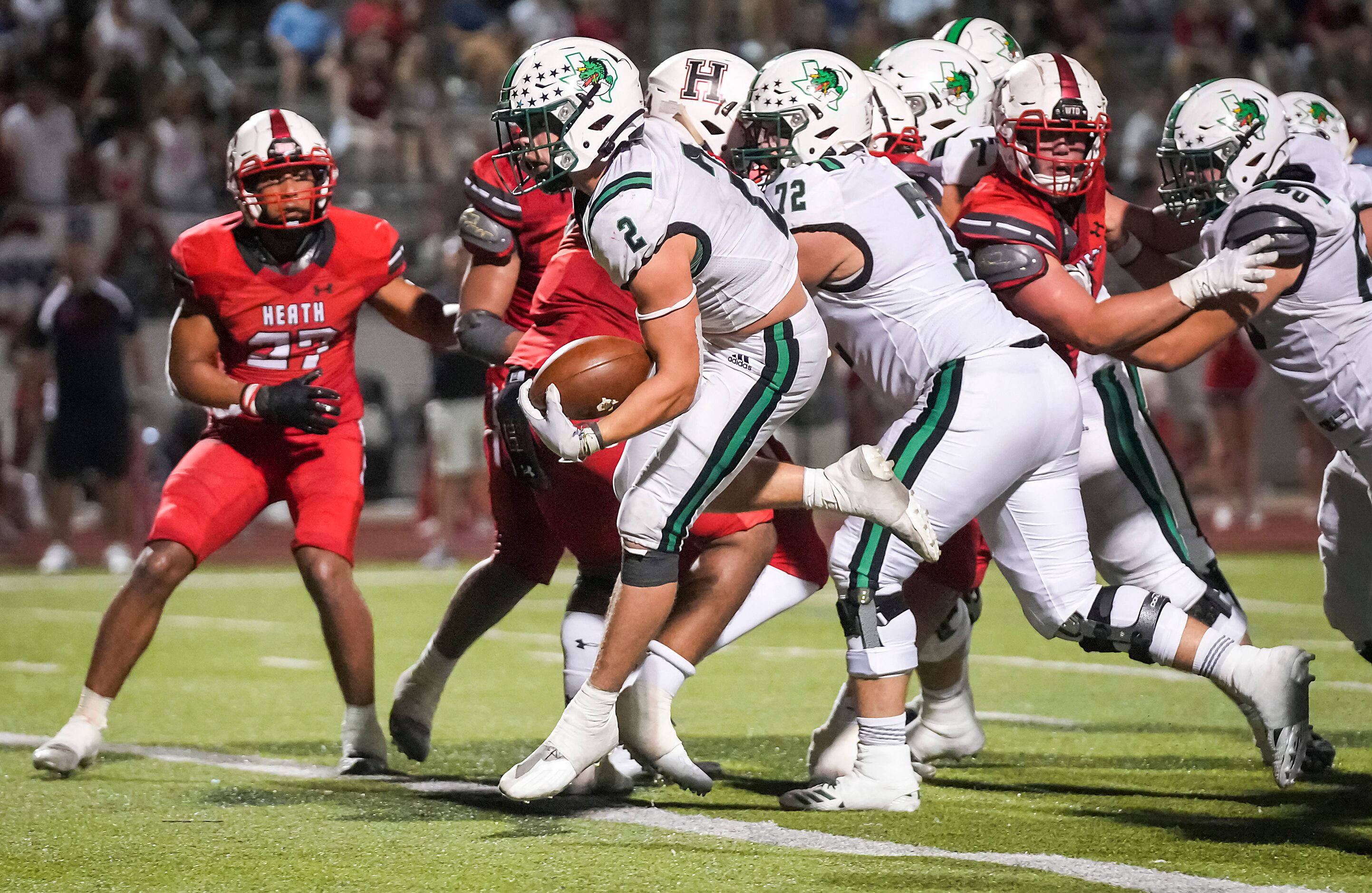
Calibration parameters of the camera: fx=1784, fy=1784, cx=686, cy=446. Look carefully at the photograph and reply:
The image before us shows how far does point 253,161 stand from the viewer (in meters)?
5.17

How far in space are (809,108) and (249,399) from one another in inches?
70.6

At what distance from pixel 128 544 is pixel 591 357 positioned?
8375mm

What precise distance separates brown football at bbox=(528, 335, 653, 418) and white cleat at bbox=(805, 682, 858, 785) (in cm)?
113

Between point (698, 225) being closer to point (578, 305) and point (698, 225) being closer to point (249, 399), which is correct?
point (578, 305)

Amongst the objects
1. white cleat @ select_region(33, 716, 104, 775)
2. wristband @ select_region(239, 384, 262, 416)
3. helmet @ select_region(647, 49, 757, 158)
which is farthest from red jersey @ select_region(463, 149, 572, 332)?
white cleat @ select_region(33, 716, 104, 775)

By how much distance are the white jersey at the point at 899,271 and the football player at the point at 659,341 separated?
0.14 meters

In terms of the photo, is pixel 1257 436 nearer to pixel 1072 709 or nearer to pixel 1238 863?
pixel 1072 709

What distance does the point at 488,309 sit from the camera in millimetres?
5098

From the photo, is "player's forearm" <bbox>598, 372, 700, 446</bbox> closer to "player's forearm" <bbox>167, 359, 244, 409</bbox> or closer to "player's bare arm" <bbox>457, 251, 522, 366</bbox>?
"player's bare arm" <bbox>457, 251, 522, 366</bbox>

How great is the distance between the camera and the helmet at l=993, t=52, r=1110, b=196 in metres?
4.61

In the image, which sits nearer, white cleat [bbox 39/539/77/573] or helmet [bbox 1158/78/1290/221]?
helmet [bbox 1158/78/1290/221]

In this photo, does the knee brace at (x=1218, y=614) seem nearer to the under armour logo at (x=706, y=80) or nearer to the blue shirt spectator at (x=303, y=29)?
the under armour logo at (x=706, y=80)

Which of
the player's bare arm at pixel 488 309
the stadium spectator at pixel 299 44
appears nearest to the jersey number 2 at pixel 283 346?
the player's bare arm at pixel 488 309

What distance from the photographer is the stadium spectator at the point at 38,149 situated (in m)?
13.5
